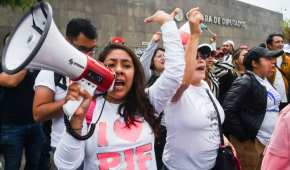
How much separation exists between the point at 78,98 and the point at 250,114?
2.58 meters

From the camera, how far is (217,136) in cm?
324

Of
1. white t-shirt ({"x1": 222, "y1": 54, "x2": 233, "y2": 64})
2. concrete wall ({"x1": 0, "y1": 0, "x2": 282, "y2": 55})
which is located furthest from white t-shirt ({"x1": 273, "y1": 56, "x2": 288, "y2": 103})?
concrete wall ({"x1": 0, "y1": 0, "x2": 282, "y2": 55})

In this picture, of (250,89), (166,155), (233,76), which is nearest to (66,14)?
(233,76)

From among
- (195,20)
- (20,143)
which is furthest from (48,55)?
(20,143)

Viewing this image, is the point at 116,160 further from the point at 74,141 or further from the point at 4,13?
the point at 4,13

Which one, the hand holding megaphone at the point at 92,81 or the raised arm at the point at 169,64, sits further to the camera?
the raised arm at the point at 169,64

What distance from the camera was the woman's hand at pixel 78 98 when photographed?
204 cm

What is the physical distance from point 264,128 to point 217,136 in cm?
123

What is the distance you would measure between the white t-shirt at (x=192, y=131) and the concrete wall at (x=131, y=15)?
565cm

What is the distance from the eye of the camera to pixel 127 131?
2338 mm

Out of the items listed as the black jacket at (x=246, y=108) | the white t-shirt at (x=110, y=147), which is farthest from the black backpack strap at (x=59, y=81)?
the black jacket at (x=246, y=108)

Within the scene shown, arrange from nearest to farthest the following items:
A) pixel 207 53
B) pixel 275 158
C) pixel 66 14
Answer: pixel 275 158
pixel 207 53
pixel 66 14

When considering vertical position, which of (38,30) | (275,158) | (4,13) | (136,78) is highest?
(4,13)

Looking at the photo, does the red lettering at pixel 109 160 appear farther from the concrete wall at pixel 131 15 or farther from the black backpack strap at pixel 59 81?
the concrete wall at pixel 131 15
